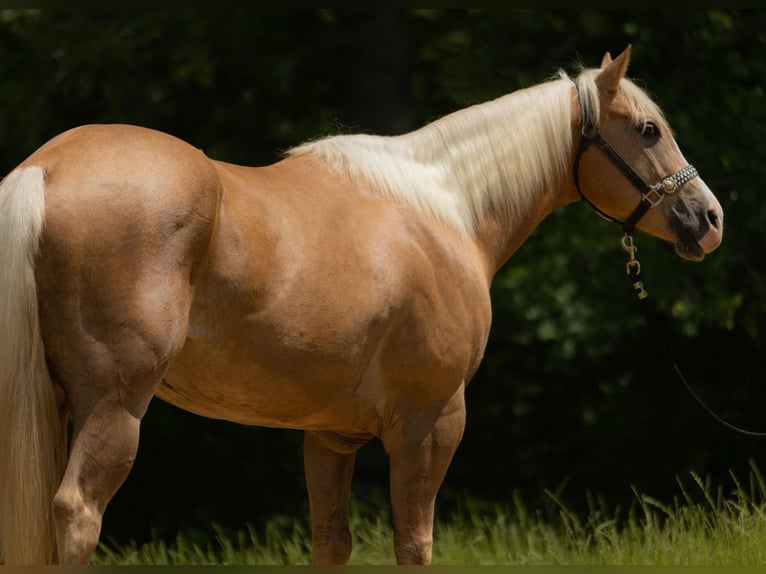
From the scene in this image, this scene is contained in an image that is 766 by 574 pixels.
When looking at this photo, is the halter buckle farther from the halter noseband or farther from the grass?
the grass

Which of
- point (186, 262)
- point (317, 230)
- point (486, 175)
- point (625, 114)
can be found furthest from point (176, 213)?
point (625, 114)

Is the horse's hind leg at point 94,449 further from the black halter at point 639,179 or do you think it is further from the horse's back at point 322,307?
the black halter at point 639,179

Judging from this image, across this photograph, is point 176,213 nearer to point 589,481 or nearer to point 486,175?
point 486,175

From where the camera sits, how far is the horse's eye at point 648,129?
4.38 meters

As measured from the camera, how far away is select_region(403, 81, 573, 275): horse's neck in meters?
4.35

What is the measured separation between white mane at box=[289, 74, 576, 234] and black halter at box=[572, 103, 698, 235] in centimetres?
7

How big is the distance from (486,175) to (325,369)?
1.16 metres

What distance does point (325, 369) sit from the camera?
3.65 m

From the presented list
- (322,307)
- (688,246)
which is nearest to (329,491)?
(322,307)

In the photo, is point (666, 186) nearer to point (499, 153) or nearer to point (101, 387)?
point (499, 153)

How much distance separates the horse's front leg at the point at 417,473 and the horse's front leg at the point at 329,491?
0.31 metres

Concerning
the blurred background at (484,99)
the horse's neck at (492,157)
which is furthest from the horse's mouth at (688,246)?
the blurred background at (484,99)

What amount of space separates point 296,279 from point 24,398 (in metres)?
0.88

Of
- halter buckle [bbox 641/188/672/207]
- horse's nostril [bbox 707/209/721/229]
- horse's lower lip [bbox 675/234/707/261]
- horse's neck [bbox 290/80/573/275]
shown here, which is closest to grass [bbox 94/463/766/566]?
horse's lower lip [bbox 675/234/707/261]
